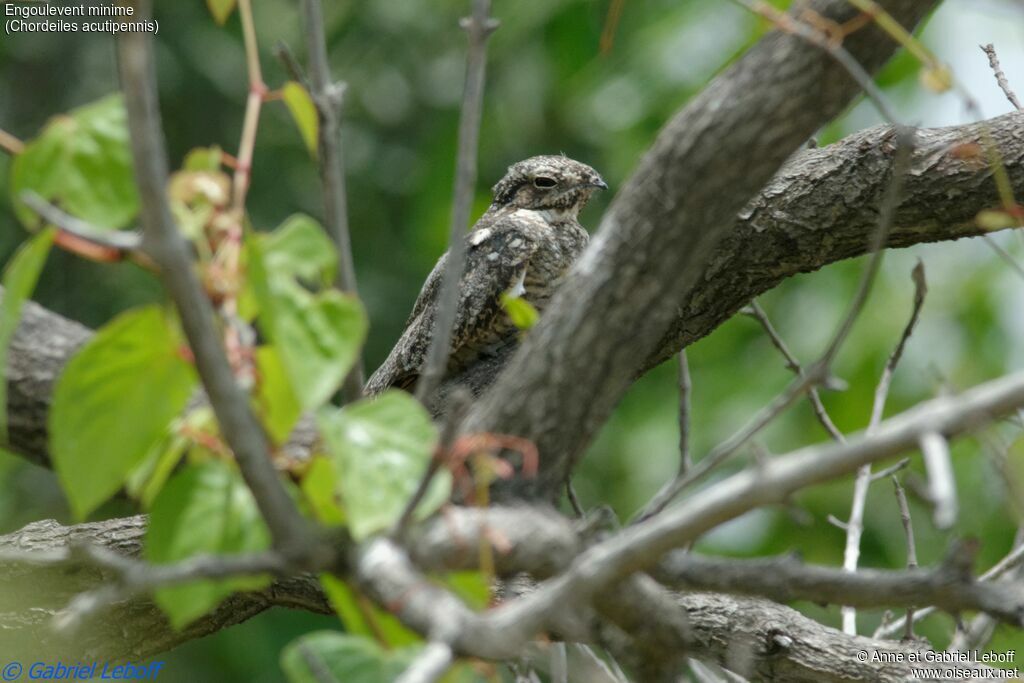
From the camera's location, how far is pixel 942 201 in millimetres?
3359

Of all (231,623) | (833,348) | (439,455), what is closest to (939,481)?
(833,348)

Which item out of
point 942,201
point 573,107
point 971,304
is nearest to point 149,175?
point 942,201

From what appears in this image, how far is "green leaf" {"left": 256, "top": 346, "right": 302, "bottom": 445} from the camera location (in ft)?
5.18

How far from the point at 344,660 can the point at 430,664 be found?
0.17m

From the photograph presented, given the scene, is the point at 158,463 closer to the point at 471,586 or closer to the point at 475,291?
the point at 471,586

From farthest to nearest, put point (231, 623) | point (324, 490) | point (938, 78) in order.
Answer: point (231, 623) < point (938, 78) < point (324, 490)

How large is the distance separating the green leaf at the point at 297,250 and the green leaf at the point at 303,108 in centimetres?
21

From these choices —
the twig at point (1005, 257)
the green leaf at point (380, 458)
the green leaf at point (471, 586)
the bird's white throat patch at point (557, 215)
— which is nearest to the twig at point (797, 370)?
the twig at point (1005, 257)

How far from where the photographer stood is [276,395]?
159 centimetres

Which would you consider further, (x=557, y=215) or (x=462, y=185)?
(x=557, y=215)

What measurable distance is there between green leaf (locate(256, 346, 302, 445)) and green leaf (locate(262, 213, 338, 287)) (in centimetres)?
12

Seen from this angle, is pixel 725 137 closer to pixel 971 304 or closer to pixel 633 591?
pixel 633 591

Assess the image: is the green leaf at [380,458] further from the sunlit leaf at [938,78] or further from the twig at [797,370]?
the twig at [797,370]

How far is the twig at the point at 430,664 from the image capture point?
53.8 inches
